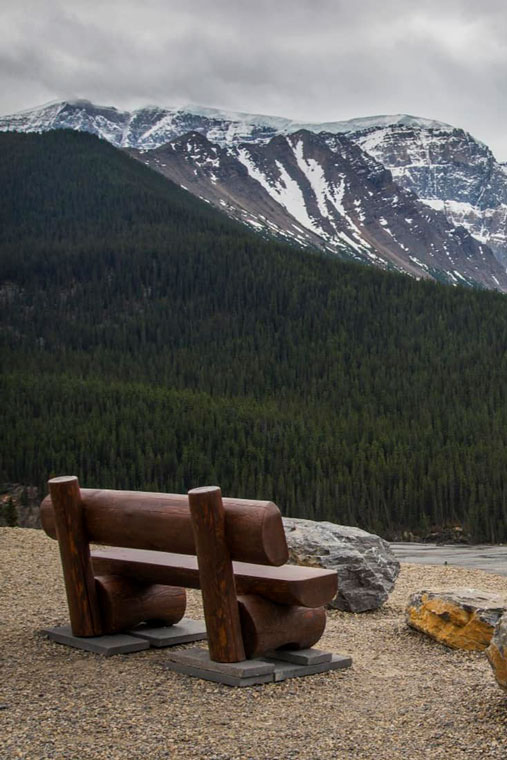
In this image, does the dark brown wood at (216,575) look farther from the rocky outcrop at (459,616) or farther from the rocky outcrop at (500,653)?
the rocky outcrop at (459,616)

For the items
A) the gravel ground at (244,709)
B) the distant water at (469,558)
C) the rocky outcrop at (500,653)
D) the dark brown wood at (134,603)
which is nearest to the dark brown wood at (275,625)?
the gravel ground at (244,709)

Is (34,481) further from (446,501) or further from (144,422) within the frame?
(446,501)

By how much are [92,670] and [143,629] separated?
1710 millimetres

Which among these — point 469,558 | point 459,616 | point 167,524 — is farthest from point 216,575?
point 469,558

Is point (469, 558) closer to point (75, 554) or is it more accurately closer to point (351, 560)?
point (351, 560)

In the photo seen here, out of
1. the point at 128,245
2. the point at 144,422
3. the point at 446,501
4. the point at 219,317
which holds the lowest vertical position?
the point at 446,501

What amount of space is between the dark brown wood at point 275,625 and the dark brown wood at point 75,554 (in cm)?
212

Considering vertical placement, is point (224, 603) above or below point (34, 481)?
above

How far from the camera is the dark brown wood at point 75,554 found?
11812mm

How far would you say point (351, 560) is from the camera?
16719 millimetres

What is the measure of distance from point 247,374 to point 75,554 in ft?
385

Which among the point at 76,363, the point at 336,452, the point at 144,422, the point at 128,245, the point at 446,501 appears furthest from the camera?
the point at 128,245

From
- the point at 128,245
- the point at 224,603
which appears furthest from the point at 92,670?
the point at 128,245

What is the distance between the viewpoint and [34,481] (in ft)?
315
